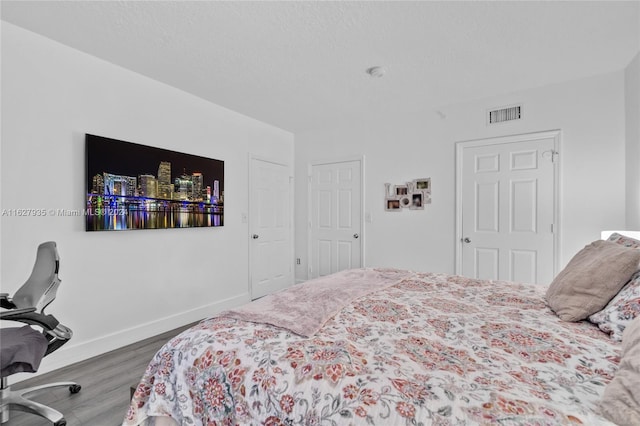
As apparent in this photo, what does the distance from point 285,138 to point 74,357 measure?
3524 millimetres

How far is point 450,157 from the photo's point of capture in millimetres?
3605

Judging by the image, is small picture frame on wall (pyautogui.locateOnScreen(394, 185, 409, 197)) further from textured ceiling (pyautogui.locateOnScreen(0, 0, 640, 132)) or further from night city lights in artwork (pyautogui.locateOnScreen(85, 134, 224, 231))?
night city lights in artwork (pyautogui.locateOnScreen(85, 134, 224, 231))

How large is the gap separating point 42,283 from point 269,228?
2.70 meters

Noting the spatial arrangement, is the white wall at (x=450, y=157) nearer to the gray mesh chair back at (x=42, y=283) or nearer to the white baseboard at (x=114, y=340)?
the white baseboard at (x=114, y=340)

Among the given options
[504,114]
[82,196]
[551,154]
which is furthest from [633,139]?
[82,196]

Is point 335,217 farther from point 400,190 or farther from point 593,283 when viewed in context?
point 593,283

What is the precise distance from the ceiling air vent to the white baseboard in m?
3.75

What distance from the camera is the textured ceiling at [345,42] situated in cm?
Result: 195

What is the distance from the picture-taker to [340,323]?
1.38 metres

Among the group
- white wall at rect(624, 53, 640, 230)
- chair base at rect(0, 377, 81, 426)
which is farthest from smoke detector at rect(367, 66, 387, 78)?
chair base at rect(0, 377, 81, 426)

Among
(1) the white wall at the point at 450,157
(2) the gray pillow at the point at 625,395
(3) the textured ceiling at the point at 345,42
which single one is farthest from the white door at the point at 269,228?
(2) the gray pillow at the point at 625,395

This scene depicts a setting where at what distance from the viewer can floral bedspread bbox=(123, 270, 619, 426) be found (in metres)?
0.83

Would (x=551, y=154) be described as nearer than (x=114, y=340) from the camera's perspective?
No

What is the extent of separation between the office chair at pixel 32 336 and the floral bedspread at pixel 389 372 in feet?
2.47
